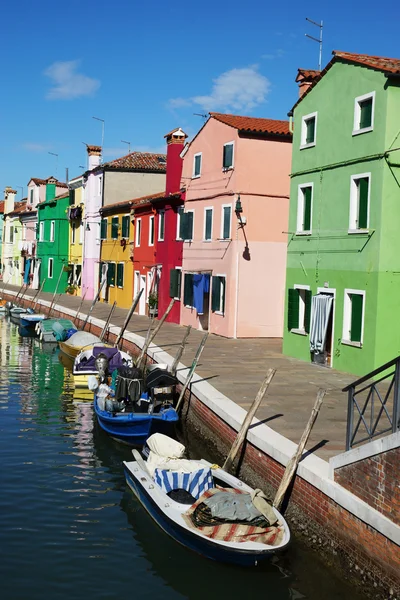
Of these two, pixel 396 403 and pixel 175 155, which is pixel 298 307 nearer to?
pixel 175 155

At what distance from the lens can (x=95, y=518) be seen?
36.9 feet

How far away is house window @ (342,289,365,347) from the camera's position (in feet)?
61.2

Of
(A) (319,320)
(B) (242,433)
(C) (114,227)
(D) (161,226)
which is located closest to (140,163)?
(C) (114,227)

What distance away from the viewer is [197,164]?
30.9m

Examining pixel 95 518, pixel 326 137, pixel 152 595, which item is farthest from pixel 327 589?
pixel 326 137

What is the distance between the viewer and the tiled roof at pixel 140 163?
4388 cm

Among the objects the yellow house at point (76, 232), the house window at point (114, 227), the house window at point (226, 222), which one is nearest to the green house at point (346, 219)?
the house window at point (226, 222)

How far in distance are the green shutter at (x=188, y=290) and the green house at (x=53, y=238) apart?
74.7ft

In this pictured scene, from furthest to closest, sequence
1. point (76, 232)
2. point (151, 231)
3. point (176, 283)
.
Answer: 1. point (76, 232)
2. point (151, 231)
3. point (176, 283)

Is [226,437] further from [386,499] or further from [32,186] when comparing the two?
[32,186]

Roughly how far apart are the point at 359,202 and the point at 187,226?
43.2 feet

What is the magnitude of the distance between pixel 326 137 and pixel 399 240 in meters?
4.55

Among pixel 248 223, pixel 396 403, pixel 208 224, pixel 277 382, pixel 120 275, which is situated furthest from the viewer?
pixel 120 275

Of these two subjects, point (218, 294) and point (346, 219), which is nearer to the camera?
point (346, 219)
